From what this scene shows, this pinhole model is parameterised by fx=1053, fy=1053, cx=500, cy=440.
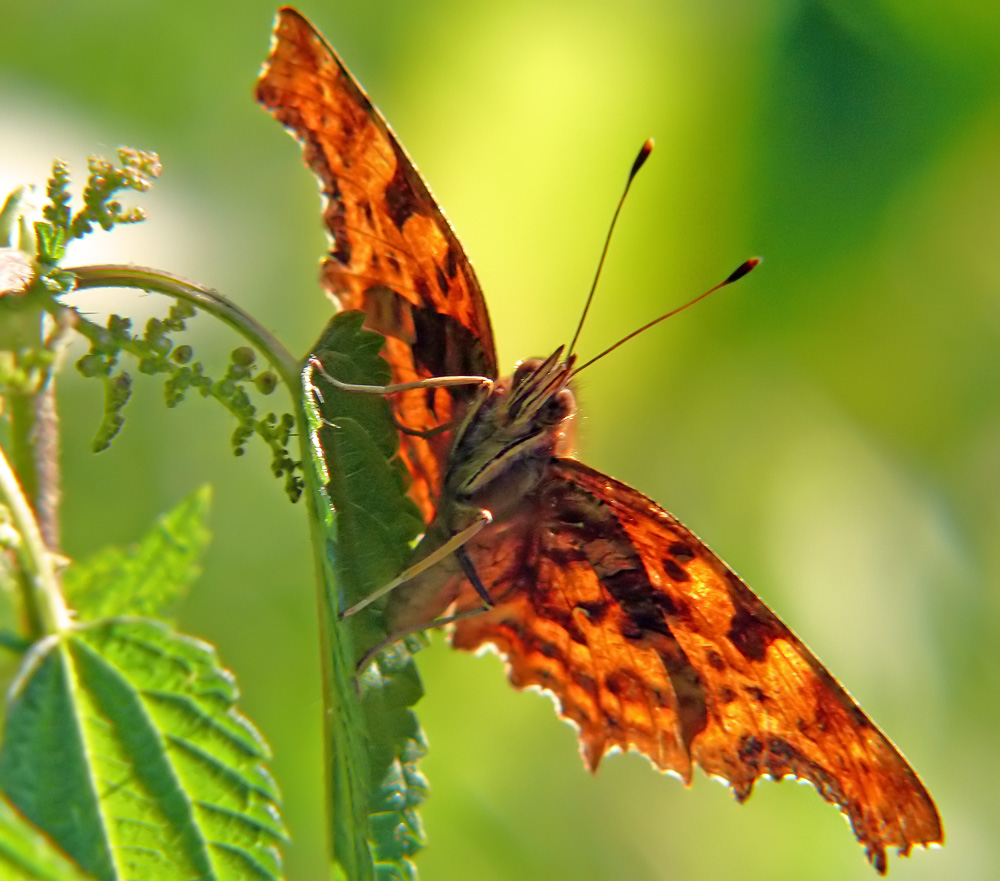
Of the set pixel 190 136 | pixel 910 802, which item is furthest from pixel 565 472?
pixel 190 136

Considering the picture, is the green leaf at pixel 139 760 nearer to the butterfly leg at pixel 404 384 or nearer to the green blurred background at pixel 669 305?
the butterfly leg at pixel 404 384

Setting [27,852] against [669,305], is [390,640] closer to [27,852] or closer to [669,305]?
[27,852]

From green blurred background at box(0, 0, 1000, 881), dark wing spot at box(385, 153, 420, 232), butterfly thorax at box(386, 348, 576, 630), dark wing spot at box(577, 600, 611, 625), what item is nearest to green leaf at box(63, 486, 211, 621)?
butterfly thorax at box(386, 348, 576, 630)

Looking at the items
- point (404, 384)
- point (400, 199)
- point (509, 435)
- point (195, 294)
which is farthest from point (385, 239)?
point (195, 294)

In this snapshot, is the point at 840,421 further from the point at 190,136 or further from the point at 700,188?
the point at 190,136

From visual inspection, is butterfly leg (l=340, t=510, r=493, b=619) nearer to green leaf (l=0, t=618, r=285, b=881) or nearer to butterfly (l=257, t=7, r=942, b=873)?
butterfly (l=257, t=7, r=942, b=873)

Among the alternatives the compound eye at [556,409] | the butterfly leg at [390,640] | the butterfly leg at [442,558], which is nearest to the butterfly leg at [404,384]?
the compound eye at [556,409]
